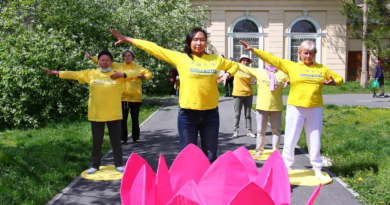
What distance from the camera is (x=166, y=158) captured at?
6.66 metres

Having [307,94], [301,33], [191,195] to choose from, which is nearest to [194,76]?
[307,94]

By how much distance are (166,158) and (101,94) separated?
1.83 meters

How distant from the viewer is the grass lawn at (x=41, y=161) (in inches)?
183

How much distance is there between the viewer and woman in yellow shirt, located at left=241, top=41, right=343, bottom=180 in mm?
5160

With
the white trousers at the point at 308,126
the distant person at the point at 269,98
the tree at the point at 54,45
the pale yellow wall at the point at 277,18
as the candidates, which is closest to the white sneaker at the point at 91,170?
the distant person at the point at 269,98

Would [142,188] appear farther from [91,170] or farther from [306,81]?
[91,170]

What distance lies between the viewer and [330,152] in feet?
22.2

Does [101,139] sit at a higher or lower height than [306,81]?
lower

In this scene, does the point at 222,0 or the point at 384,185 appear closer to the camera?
the point at 384,185

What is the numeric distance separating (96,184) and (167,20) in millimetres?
11717

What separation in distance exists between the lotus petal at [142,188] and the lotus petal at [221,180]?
25 cm

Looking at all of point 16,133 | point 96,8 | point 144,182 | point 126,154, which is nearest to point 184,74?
point 144,182

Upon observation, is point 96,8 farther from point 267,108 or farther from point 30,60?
point 267,108

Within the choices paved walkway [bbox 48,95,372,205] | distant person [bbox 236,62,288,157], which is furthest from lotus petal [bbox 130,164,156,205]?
distant person [bbox 236,62,288,157]
